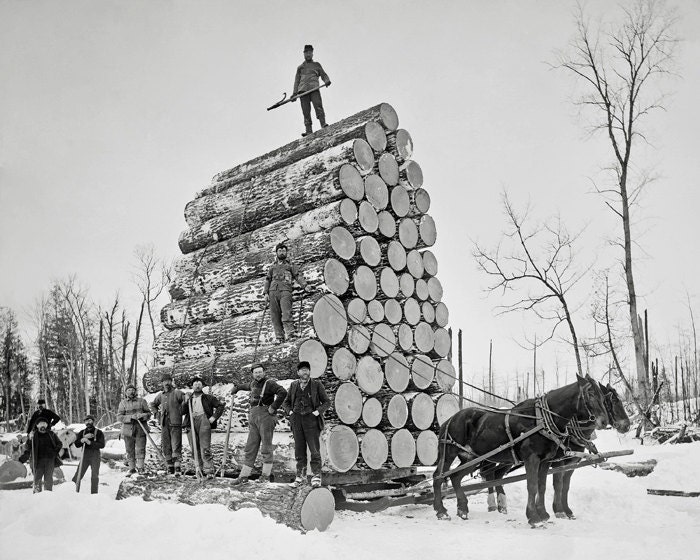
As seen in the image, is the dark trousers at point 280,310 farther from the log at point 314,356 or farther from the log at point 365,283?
the log at point 365,283

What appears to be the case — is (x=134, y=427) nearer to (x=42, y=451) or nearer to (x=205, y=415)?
(x=42, y=451)

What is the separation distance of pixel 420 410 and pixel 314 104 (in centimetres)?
630

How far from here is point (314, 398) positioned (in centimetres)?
759

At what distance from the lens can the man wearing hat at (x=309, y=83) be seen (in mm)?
11805

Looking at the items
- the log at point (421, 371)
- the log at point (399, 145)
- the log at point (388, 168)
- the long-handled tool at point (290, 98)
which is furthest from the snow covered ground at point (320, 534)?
the long-handled tool at point (290, 98)

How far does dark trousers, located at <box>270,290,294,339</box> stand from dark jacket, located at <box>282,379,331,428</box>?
1.36 m

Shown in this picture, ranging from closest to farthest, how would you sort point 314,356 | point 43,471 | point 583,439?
point 583,439 → point 314,356 → point 43,471

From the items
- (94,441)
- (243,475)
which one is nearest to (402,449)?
(243,475)

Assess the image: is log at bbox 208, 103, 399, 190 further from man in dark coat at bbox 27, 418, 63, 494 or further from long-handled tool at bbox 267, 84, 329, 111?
man in dark coat at bbox 27, 418, 63, 494

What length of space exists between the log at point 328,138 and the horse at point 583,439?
5.78 meters

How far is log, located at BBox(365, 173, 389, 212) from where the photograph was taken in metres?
10.1

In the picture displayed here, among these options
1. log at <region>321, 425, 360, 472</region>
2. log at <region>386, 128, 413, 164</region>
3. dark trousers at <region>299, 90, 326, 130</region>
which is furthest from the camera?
dark trousers at <region>299, 90, 326, 130</region>

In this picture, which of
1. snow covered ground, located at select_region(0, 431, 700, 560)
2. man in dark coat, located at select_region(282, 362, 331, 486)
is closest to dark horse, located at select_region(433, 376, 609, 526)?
snow covered ground, located at select_region(0, 431, 700, 560)

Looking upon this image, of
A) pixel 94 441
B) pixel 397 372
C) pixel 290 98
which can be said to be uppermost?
pixel 290 98
